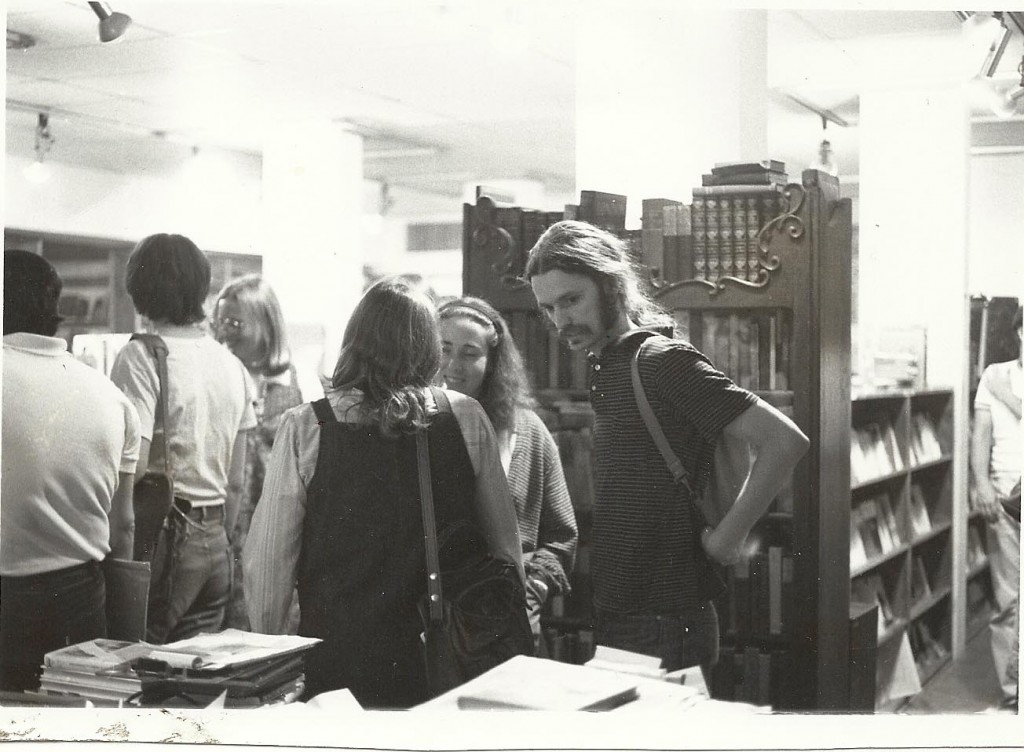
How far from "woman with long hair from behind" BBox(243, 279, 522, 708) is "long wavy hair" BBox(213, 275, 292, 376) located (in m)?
0.20

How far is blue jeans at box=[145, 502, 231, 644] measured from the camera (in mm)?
2602

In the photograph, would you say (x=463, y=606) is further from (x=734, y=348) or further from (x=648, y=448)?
(x=734, y=348)

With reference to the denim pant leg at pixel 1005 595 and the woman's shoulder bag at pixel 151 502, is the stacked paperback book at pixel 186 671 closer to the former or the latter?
the woman's shoulder bag at pixel 151 502

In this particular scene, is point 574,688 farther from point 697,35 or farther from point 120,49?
point 120,49

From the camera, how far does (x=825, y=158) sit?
8.66 ft

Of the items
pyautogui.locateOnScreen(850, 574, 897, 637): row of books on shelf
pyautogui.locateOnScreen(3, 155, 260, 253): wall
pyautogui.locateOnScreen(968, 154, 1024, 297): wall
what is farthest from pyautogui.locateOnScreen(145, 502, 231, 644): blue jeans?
pyautogui.locateOnScreen(968, 154, 1024, 297): wall

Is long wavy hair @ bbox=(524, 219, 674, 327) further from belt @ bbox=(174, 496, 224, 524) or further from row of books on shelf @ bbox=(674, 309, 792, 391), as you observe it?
belt @ bbox=(174, 496, 224, 524)

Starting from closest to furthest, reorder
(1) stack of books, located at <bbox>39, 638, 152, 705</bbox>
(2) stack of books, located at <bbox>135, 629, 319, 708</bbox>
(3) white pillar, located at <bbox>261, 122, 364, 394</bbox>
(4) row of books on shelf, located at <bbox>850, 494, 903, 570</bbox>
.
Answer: (2) stack of books, located at <bbox>135, 629, 319, 708</bbox> → (1) stack of books, located at <bbox>39, 638, 152, 705</bbox> → (3) white pillar, located at <bbox>261, 122, 364, 394</bbox> → (4) row of books on shelf, located at <bbox>850, 494, 903, 570</bbox>

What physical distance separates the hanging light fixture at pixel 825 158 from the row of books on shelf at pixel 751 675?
1.17 meters

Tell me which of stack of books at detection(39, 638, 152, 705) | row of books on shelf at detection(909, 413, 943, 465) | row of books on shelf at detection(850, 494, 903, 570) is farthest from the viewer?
row of books on shelf at detection(909, 413, 943, 465)

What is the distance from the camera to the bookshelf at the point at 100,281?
2.59 m

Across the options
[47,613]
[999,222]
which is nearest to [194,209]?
[47,613]

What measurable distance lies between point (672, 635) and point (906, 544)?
2.51 feet

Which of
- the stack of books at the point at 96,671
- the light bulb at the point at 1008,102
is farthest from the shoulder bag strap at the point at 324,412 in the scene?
the light bulb at the point at 1008,102
